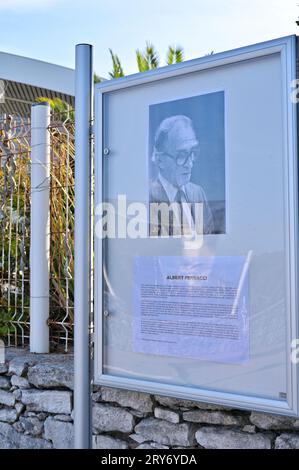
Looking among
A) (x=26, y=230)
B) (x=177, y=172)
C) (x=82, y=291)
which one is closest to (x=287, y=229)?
(x=177, y=172)

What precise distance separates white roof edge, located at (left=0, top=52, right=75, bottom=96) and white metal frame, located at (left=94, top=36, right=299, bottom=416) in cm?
1665

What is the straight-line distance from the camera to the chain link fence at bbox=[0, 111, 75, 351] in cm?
427

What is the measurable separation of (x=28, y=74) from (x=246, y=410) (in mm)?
17955

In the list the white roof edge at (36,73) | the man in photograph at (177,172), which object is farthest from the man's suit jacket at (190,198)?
the white roof edge at (36,73)

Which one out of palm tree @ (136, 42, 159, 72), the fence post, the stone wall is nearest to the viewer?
the stone wall

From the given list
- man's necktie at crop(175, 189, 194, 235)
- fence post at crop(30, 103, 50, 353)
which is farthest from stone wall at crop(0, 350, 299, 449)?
Result: man's necktie at crop(175, 189, 194, 235)

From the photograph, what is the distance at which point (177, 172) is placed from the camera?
2824mm

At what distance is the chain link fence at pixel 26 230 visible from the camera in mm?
4266

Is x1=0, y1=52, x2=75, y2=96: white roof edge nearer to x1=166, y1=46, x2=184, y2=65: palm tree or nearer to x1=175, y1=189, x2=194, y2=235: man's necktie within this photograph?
x1=166, y1=46, x2=184, y2=65: palm tree

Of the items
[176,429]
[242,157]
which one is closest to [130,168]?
[242,157]

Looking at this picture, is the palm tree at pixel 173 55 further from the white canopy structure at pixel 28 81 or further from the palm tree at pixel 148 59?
the white canopy structure at pixel 28 81

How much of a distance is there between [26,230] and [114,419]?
5.81 ft

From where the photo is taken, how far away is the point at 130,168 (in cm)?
301
